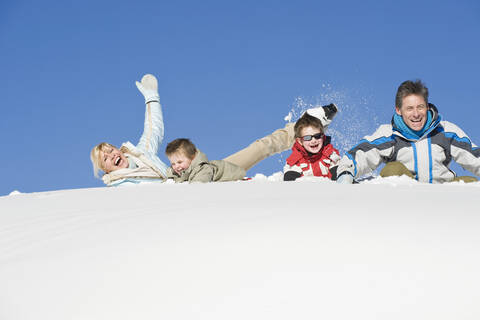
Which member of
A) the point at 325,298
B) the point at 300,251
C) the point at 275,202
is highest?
the point at 275,202

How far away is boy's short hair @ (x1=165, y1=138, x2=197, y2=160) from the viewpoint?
3543 mm

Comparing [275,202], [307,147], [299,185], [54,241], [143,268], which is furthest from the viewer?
[307,147]

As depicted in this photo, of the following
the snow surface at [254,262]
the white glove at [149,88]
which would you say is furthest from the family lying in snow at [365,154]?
the snow surface at [254,262]

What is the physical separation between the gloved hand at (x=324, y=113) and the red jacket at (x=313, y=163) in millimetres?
277

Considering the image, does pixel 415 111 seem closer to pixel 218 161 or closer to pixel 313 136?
pixel 313 136

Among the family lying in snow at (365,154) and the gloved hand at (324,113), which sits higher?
the gloved hand at (324,113)

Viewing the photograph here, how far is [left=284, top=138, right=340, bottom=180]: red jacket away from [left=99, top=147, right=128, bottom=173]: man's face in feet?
4.50

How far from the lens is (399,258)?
0.96 metres

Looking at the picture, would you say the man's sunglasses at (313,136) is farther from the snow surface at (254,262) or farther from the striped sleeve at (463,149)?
the snow surface at (254,262)

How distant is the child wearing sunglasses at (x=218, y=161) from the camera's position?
338 centimetres

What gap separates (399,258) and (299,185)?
1004mm

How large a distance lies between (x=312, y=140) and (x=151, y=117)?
67.5 inches

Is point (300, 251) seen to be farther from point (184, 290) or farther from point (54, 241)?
point (54, 241)

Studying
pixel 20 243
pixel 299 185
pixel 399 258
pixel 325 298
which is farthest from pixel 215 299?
pixel 299 185
